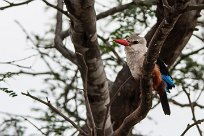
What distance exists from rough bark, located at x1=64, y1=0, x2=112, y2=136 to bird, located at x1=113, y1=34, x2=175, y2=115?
0.20 meters

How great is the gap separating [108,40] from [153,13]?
56 centimetres

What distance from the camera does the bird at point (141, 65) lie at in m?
3.17

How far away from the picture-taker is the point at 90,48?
339 cm

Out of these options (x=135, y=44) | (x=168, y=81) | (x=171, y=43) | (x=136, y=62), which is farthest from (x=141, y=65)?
(x=171, y=43)

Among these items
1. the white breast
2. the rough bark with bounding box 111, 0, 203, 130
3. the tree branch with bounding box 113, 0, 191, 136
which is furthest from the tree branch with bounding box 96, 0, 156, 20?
the tree branch with bounding box 113, 0, 191, 136

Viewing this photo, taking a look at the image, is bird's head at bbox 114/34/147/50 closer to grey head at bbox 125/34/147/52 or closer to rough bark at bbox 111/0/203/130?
A: grey head at bbox 125/34/147/52

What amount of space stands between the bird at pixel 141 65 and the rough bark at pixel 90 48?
203 millimetres

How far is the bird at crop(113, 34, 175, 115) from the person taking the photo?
10.4 feet

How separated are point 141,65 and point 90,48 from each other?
1.55ft

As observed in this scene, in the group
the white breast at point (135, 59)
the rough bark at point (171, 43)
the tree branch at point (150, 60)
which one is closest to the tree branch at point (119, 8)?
the rough bark at point (171, 43)

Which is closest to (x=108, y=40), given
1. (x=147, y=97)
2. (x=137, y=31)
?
(x=137, y=31)

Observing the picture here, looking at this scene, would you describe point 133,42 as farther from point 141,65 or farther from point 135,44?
point 141,65

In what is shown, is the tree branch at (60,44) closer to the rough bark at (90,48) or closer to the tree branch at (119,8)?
the tree branch at (119,8)

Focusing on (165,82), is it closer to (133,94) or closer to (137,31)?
(133,94)
